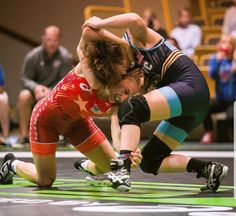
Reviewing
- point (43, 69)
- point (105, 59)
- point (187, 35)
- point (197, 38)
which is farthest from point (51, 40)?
point (105, 59)

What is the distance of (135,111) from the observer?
12.9 ft

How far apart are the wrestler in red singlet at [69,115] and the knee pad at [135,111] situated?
0.89ft

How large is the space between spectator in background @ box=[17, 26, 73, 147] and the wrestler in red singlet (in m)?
4.12

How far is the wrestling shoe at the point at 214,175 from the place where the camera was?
4199 millimetres

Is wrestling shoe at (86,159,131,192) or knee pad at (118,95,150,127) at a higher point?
knee pad at (118,95,150,127)

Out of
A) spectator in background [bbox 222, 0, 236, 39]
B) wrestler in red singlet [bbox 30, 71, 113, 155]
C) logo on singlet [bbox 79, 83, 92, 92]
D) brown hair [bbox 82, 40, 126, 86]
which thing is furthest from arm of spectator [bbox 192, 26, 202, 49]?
brown hair [bbox 82, 40, 126, 86]

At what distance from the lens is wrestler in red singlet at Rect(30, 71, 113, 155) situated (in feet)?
13.9

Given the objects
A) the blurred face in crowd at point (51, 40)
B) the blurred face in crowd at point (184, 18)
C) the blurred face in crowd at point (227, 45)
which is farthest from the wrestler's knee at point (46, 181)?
the blurred face in crowd at point (184, 18)

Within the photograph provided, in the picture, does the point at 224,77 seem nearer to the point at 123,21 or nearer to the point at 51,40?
the point at 51,40

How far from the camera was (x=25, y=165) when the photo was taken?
4660mm

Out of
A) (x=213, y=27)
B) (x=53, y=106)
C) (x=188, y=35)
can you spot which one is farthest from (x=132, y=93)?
(x=213, y=27)

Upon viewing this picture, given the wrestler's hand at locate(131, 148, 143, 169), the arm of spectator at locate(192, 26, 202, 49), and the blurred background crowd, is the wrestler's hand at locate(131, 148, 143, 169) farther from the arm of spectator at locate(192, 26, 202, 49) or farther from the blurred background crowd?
the arm of spectator at locate(192, 26, 202, 49)

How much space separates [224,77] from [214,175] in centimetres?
467

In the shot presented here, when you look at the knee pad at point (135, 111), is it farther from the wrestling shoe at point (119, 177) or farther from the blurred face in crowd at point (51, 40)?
the blurred face in crowd at point (51, 40)
